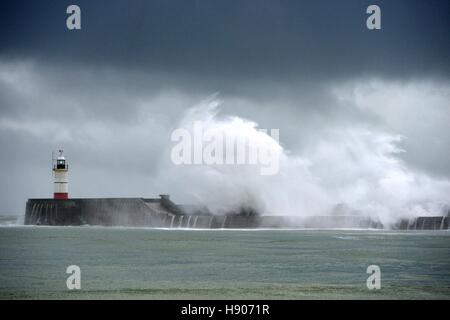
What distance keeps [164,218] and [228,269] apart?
30.6 meters

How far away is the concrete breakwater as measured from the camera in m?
58.4

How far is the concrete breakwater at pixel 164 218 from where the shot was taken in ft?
192

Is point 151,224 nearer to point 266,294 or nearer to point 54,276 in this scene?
point 54,276

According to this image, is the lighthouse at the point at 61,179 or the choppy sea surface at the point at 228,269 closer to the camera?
the choppy sea surface at the point at 228,269

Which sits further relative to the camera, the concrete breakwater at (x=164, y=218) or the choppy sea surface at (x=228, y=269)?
the concrete breakwater at (x=164, y=218)

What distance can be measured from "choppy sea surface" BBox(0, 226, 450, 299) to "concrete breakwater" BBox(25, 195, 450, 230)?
12563 millimetres

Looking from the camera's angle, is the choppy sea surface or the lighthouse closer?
the choppy sea surface

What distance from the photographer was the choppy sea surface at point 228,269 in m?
23.2

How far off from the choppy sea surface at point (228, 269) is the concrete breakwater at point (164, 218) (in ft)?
41.2

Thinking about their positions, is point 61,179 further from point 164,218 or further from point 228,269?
point 228,269

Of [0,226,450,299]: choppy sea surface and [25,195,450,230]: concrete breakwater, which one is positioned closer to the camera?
[0,226,450,299]: choppy sea surface

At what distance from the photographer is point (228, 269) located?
97.3ft
